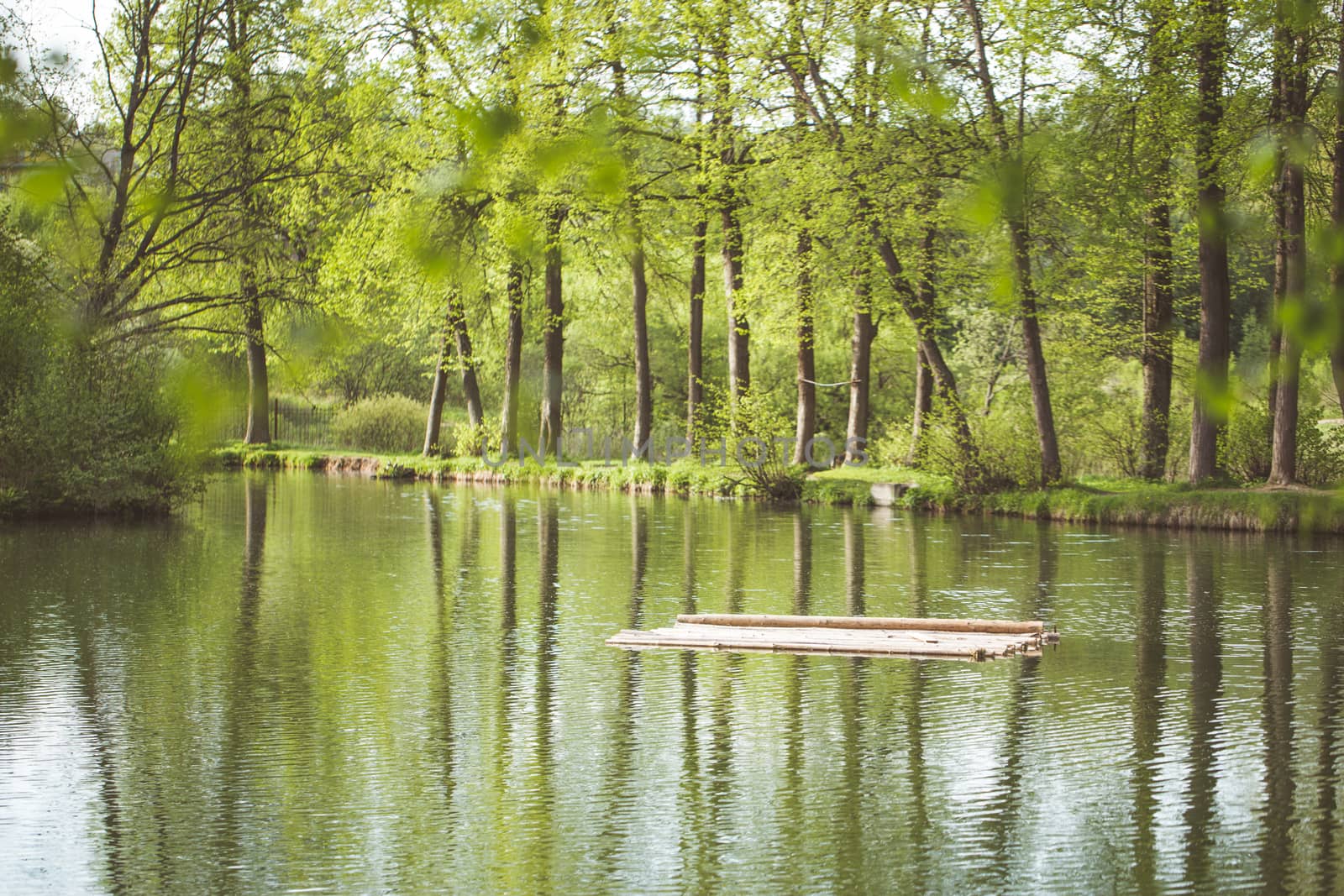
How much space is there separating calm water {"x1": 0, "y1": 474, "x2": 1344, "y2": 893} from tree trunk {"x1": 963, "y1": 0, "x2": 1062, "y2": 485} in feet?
30.6

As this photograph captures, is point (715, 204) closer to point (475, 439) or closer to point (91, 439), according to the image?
point (475, 439)

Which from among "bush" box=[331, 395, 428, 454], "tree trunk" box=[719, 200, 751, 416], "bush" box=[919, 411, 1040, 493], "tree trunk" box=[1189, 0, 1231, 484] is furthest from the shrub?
"tree trunk" box=[1189, 0, 1231, 484]

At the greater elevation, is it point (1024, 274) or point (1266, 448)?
point (1024, 274)

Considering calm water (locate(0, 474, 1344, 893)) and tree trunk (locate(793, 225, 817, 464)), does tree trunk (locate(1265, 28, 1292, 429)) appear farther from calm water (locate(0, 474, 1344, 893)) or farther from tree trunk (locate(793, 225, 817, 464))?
tree trunk (locate(793, 225, 817, 464))

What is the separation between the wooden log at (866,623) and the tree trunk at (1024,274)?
14134mm

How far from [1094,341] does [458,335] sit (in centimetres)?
1698

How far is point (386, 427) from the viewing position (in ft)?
145

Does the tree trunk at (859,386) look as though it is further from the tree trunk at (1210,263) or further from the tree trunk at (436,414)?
the tree trunk at (436,414)

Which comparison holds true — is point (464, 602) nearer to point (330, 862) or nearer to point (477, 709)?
point (477, 709)

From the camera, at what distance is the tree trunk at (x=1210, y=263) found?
920 inches

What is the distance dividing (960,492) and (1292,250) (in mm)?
6897

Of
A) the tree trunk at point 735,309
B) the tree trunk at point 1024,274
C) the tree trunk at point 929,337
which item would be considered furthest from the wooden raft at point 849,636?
the tree trunk at point 735,309

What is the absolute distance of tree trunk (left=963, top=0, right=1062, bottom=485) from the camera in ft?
84.3

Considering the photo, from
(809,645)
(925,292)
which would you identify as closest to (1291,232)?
(925,292)
